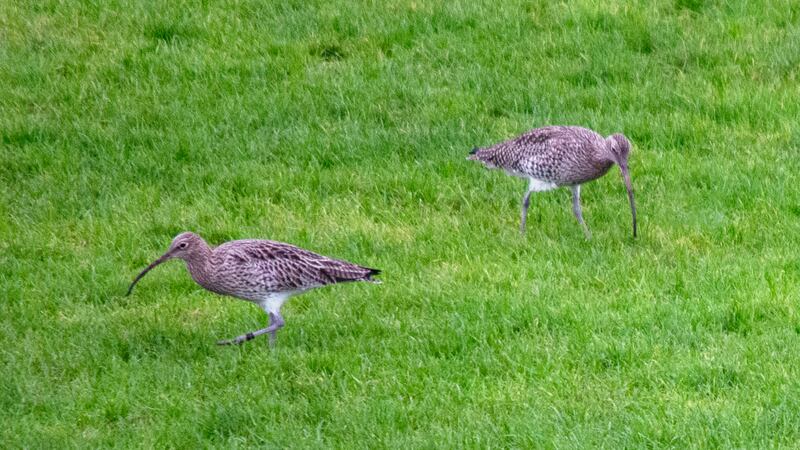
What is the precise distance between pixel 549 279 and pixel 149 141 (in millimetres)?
5171

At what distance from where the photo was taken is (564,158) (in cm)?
1197

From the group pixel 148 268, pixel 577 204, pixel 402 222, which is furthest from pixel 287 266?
pixel 577 204

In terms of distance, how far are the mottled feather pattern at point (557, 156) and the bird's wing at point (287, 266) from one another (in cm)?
252

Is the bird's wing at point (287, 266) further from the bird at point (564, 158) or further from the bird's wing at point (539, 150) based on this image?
the bird's wing at point (539, 150)

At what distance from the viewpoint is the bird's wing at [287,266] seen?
9.95 m

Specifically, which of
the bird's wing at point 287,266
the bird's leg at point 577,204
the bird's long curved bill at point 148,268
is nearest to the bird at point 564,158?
the bird's leg at point 577,204

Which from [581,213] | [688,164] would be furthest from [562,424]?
[688,164]

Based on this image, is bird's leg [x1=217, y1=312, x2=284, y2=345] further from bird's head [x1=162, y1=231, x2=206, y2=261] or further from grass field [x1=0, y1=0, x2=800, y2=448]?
bird's head [x1=162, y1=231, x2=206, y2=261]

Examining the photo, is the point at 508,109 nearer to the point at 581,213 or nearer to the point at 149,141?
the point at 581,213

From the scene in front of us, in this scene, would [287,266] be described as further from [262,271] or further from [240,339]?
[240,339]

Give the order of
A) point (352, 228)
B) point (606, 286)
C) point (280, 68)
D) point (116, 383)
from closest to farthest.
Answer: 1. point (116, 383)
2. point (606, 286)
3. point (352, 228)
4. point (280, 68)

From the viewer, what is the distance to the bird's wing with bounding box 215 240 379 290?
9945mm

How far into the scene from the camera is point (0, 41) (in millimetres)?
16078

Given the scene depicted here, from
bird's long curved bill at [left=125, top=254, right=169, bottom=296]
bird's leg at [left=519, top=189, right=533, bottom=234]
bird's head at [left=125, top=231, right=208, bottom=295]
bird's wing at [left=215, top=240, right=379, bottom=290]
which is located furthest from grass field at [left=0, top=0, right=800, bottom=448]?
bird's head at [left=125, top=231, right=208, bottom=295]
